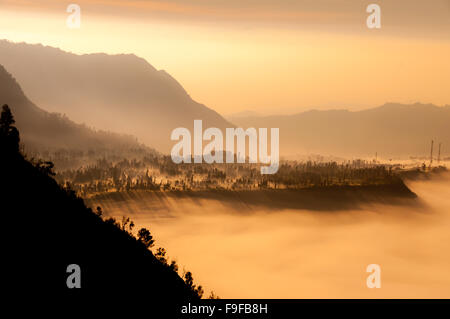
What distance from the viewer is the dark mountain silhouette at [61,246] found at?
39750 mm

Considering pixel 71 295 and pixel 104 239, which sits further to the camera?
pixel 104 239

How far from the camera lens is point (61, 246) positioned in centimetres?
4397

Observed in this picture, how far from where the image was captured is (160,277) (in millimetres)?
53344

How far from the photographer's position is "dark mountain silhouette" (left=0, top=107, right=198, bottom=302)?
130 feet

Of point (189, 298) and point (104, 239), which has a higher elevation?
point (104, 239)

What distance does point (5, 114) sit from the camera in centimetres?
5612
